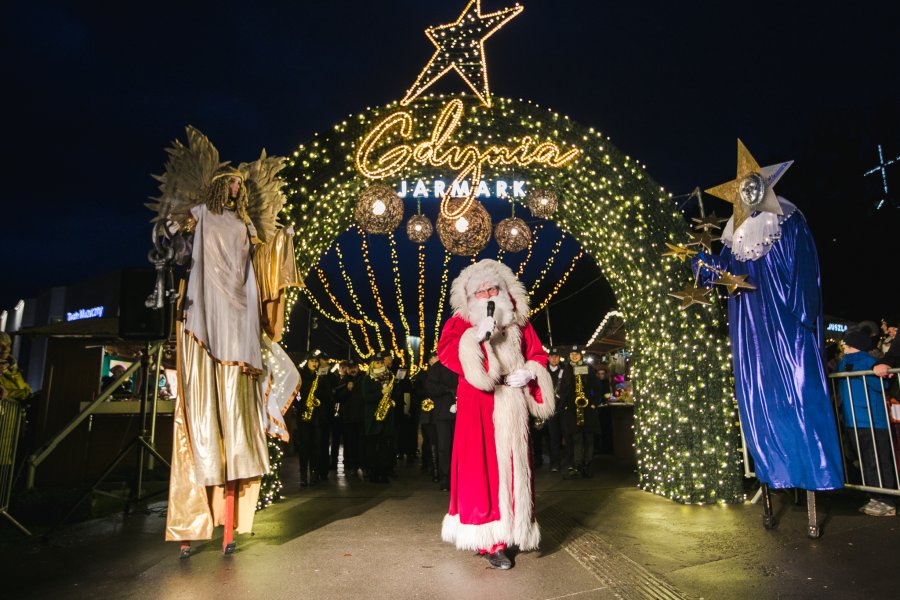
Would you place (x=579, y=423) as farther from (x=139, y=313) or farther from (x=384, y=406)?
(x=139, y=313)

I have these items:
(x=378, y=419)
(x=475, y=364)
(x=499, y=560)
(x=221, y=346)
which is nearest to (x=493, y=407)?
(x=475, y=364)

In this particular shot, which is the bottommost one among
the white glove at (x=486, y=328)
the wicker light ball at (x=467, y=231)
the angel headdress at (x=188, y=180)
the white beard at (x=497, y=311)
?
the white glove at (x=486, y=328)

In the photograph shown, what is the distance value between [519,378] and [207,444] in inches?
87.5

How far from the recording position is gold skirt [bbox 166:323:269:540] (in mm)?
4117

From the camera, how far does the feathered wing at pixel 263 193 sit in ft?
16.2

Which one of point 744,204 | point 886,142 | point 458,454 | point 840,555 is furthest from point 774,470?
point 886,142

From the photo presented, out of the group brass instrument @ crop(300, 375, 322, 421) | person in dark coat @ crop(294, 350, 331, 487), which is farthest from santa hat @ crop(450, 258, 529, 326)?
brass instrument @ crop(300, 375, 322, 421)

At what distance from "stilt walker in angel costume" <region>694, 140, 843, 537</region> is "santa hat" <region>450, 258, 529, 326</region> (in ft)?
6.37

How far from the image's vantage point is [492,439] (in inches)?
166

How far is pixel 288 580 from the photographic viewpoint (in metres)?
3.59

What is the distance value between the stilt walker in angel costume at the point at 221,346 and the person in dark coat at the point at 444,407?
3.12 metres

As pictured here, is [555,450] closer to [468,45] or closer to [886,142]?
[468,45]

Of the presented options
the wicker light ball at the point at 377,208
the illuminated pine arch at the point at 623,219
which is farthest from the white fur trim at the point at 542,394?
the wicker light ball at the point at 377,208

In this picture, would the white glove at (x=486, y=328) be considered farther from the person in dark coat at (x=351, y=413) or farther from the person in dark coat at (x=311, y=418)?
the person in dark coat at (x=351, y=413)
